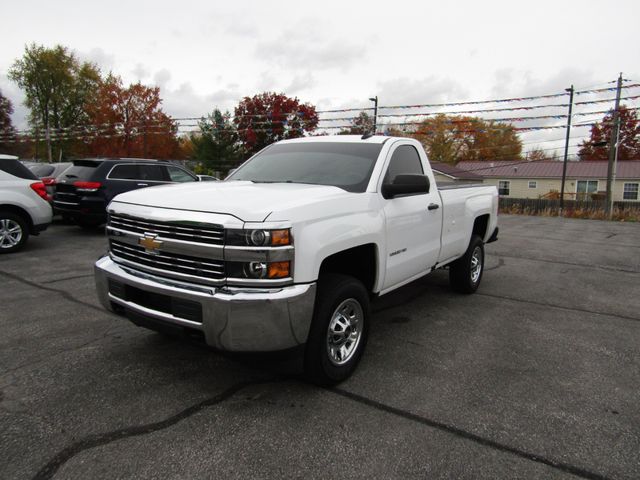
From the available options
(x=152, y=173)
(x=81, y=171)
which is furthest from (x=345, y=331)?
(x=152, y=173)

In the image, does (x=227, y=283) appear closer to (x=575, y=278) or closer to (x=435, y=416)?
(x=435, y=416)

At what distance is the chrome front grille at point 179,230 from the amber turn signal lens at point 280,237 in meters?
0.32

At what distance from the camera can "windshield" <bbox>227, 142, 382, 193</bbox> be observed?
380 centimetres

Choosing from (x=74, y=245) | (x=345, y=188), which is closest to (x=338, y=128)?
(x=74, y=245)

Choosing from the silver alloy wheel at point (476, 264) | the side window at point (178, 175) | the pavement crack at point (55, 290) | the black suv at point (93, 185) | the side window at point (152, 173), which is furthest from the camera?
the side window at point (178, 175)

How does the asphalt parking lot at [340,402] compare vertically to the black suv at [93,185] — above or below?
below

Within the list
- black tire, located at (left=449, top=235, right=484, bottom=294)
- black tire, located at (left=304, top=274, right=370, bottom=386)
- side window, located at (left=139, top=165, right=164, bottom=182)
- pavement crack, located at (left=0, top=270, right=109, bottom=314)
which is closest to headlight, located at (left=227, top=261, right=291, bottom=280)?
black tire, located at (left=304, top=274, right=370, bottom=386)

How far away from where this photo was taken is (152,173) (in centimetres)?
1084

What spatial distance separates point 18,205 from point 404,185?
7486 millimetres

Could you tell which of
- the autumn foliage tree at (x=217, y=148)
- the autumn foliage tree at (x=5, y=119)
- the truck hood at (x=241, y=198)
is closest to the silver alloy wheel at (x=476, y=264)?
the truck hood at (x=241, y=198)

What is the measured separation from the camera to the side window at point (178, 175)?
446 inches

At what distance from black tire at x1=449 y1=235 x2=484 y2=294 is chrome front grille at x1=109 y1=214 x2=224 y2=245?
3.97 meters

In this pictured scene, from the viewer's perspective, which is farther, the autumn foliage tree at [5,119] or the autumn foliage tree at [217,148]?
the autumn foliage tree at [5,119]

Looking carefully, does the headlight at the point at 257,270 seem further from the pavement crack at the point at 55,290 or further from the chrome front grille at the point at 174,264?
the pavement crack at the point at 55,290
